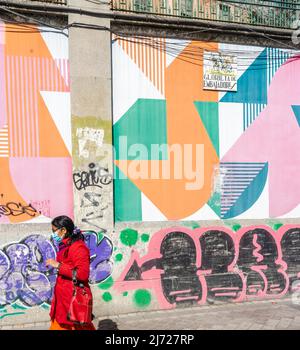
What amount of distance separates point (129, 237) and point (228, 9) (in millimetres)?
4462

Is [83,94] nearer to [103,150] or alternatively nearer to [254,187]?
[103,150]

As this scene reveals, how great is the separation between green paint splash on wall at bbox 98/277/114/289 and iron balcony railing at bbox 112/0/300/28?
4.46 metres

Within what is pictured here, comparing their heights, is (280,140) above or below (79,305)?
above

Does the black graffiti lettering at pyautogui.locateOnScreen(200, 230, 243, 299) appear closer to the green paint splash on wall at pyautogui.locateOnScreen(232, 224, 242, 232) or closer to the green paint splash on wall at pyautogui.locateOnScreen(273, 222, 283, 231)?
the green paint splash on wall at pyautogui.locateOnScreen(232, 224, 242, 232)

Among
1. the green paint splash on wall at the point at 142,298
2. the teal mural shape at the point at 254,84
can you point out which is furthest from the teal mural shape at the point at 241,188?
the green paint splash on wall at the point at 142,298

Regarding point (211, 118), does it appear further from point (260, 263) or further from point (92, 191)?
point (260, 263)

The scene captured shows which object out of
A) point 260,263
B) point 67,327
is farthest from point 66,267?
point 260,263

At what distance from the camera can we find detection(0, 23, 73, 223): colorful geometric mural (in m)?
6.09

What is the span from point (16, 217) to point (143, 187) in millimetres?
2094

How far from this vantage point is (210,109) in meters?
7.02

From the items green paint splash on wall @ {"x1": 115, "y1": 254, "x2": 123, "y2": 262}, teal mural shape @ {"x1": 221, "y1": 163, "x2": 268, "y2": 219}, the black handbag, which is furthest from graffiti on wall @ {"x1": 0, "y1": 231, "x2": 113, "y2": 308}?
teal mural shape @ {"x1": 221, "y1": 163, "x2": 268, "y2": 219}

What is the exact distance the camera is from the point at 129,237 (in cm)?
651
